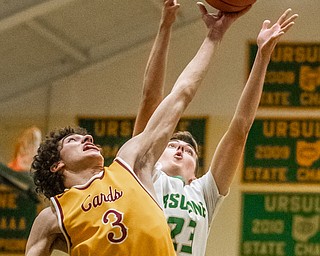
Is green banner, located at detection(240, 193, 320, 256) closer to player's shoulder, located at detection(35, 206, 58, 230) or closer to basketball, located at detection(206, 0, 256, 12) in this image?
basketball, located at detection(206, 0, 256, 12)

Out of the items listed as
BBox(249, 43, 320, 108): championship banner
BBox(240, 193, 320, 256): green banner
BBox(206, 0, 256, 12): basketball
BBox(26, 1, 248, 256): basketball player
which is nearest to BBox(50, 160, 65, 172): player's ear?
BBox(26, 1, 248, 256): basketball player

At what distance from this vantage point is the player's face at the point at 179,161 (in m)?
4.45

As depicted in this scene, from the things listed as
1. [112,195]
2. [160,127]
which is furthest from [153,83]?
[112,195]

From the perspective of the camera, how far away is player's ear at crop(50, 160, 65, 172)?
12.8ft

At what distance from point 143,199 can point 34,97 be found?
774 centimetres

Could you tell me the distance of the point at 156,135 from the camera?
11.9 ft

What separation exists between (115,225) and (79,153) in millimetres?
516

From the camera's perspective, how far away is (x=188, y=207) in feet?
13.6

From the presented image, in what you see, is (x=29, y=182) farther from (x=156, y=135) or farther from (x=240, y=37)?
(x=156, y=135)

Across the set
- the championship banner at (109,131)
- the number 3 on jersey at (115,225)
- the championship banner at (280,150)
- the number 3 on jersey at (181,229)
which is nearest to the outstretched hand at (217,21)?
the number 3 on jersey at (181,229)

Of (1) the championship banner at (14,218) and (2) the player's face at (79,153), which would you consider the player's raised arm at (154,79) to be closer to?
(2) the player's face at (79,153)

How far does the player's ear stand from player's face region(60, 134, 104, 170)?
0.02 metres

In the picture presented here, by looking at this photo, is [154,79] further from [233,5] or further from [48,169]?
[48,169]

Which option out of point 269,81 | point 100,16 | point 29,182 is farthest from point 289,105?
point 29,182
